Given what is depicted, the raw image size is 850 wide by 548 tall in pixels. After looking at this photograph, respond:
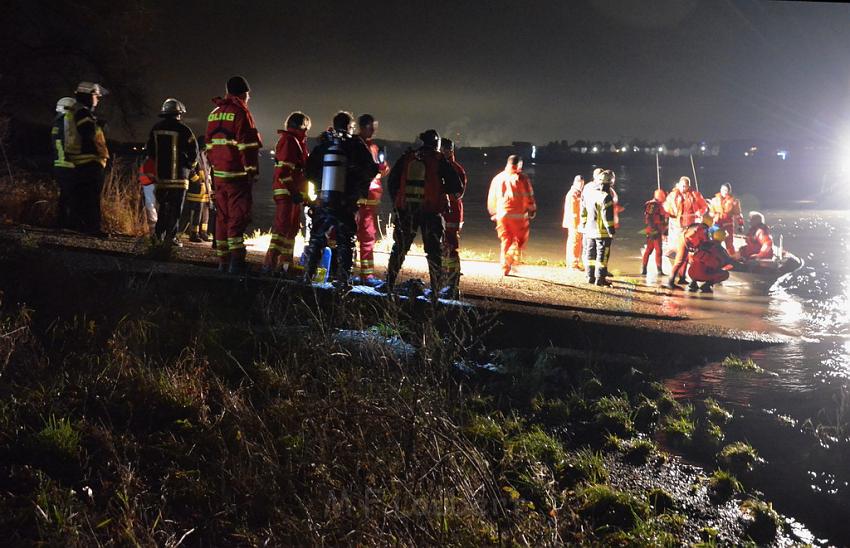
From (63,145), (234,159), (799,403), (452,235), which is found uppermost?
(63,145)

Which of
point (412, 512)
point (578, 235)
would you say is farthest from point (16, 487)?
point (578, 235)

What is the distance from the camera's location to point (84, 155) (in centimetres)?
891

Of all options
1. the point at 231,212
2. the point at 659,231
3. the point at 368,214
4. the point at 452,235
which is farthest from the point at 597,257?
the point at 231,212

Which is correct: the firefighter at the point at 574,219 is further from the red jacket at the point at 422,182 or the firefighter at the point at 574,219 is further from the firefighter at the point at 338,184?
the firefighter at the point at 338,184

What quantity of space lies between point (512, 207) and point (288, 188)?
4.79 metres

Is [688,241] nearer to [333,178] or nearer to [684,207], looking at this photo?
[684,207]

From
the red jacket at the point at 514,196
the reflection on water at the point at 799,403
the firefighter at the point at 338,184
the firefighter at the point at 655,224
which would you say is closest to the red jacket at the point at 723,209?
the firefighter at the point at 655,224

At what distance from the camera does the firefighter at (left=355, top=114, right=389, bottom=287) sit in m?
8.03

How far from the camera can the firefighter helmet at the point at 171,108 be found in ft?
27.2

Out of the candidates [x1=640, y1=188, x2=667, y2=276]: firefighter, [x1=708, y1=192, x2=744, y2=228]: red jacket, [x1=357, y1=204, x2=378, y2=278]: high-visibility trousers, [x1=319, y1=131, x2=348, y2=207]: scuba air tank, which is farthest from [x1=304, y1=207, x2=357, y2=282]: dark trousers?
[x1=708, y1=192, x2=744, y2=228]: red jacket

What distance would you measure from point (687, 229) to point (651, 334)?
4827 mm

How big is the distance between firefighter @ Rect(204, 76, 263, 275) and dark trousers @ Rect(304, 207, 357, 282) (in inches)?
31.8

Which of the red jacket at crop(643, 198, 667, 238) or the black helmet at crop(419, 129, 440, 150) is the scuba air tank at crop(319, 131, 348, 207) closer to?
the black helmet at crop(419, 129, 440, 150)

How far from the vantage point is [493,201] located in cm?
1161
